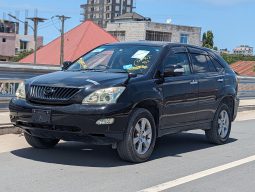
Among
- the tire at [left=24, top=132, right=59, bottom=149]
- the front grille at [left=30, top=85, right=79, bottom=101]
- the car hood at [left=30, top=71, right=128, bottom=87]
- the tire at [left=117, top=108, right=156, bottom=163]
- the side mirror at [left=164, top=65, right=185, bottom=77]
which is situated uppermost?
the side mirror at [left=164, top=65, right=185, bottom=77]

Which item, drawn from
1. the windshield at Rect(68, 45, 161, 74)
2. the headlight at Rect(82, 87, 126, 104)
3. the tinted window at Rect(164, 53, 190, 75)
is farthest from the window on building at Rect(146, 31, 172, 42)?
the headlight at Rect(82, 87, 126, 104)

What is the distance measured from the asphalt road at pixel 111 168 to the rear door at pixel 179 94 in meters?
0.60

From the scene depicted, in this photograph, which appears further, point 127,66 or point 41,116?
point 127,66

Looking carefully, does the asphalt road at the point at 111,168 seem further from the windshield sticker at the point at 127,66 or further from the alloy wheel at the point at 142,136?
the windshield sticker at the point at 127,66

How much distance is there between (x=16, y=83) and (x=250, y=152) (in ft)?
16.4

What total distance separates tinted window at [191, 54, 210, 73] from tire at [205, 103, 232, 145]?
77 centimetres

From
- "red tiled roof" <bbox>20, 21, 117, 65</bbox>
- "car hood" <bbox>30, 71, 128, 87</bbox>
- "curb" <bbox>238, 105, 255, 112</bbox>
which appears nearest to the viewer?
"car hood" <bbox>30, 71, 128, 87</bbox>

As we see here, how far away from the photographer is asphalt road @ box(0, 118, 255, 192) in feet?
20.4

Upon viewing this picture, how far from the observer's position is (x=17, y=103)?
24.1 ft

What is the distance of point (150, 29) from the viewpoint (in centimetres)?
7831

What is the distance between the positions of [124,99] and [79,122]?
0.69 m

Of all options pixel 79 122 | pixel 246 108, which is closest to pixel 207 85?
pixel 79 122

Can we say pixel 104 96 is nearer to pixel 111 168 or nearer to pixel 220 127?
pixel 111 168

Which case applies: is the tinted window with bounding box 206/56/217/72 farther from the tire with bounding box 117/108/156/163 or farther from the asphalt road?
the tire with bounding box 117/108/156/163
